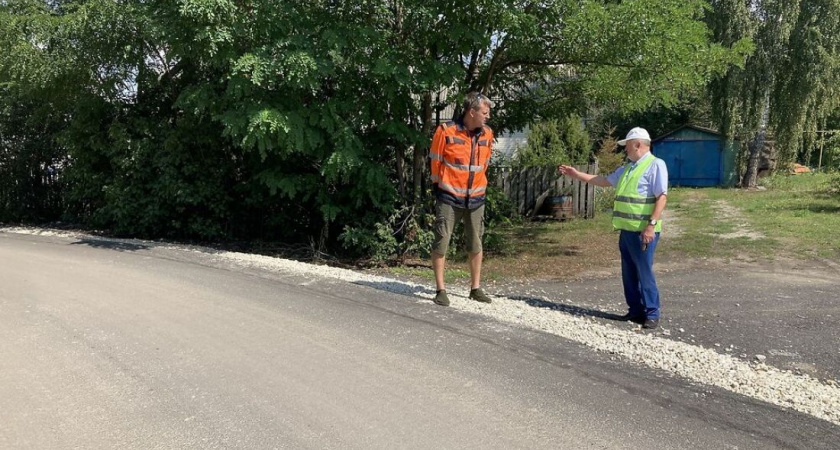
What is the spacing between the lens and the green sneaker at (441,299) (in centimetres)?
621

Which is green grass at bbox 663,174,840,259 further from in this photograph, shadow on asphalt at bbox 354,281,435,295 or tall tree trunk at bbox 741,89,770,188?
shadow on asphalt at bbox 354,281,435,295

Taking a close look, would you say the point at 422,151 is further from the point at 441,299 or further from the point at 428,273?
the point at 441,299

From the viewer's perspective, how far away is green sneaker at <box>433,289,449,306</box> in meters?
6.21

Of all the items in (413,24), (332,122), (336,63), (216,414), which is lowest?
(216,414)

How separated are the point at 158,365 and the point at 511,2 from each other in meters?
6.22

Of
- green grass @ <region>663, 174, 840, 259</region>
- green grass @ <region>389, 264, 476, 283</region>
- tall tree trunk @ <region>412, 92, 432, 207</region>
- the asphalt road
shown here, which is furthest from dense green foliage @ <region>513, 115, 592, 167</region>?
the asphalt road

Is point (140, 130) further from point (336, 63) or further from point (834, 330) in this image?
point (834, 330)

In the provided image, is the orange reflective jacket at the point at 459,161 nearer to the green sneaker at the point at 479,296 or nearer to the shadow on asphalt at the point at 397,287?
the green sneaker at the point at 479,296

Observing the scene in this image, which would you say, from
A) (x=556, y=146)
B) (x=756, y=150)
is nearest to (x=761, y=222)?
(x=556, y=146)

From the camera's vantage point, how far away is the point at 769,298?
716cm

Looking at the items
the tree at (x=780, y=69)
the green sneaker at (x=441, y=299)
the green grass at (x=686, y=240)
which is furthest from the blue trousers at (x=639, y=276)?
the tree at (x=780, y=69)

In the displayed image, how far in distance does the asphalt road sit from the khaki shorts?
2.13 feet

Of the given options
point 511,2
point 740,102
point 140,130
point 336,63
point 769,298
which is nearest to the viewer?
point 769,298

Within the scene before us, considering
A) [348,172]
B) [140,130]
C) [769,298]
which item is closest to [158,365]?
[348,172]
